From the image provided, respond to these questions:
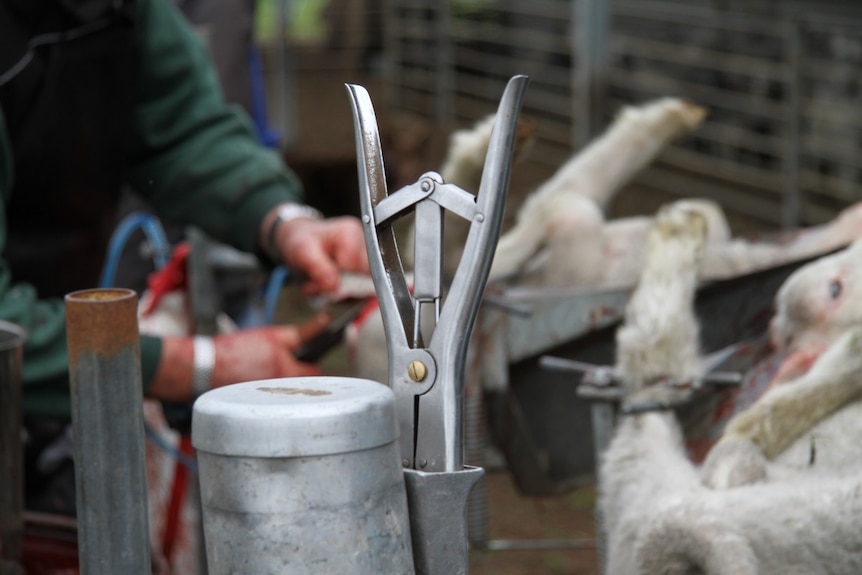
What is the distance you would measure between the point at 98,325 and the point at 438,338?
0.93 ft

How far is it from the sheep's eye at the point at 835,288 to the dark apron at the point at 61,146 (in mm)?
1455

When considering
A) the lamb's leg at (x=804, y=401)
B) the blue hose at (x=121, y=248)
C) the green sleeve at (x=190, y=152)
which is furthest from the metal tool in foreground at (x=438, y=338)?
the blue hose at (x=121, y=248)

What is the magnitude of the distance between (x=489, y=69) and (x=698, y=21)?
2448 mm

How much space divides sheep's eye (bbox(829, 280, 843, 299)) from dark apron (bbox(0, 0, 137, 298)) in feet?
4.82

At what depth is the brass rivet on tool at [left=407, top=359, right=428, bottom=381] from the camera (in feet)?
3.34

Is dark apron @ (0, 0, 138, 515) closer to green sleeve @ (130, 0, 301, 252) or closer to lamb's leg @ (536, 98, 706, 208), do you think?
green sleeve @ (130, 0, 301, 252)

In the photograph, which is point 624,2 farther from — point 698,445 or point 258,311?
point 698,445

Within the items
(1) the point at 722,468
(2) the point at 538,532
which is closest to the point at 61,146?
(1) the point at 722,468

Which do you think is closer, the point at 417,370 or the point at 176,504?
A: the point at 417,370

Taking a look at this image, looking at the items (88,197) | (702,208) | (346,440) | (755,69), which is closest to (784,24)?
(755,69)

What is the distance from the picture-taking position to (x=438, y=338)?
101 centimetres

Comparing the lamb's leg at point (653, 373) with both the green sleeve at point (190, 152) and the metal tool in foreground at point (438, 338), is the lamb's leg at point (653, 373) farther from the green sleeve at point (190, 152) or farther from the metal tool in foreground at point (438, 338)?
the green sleeve at point (190, 152)

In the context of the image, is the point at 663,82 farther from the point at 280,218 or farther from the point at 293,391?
the point at 293,391

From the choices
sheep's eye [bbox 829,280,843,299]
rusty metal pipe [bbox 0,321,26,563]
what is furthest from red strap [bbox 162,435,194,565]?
sheep's eye [bbox 829,280,843,299]
